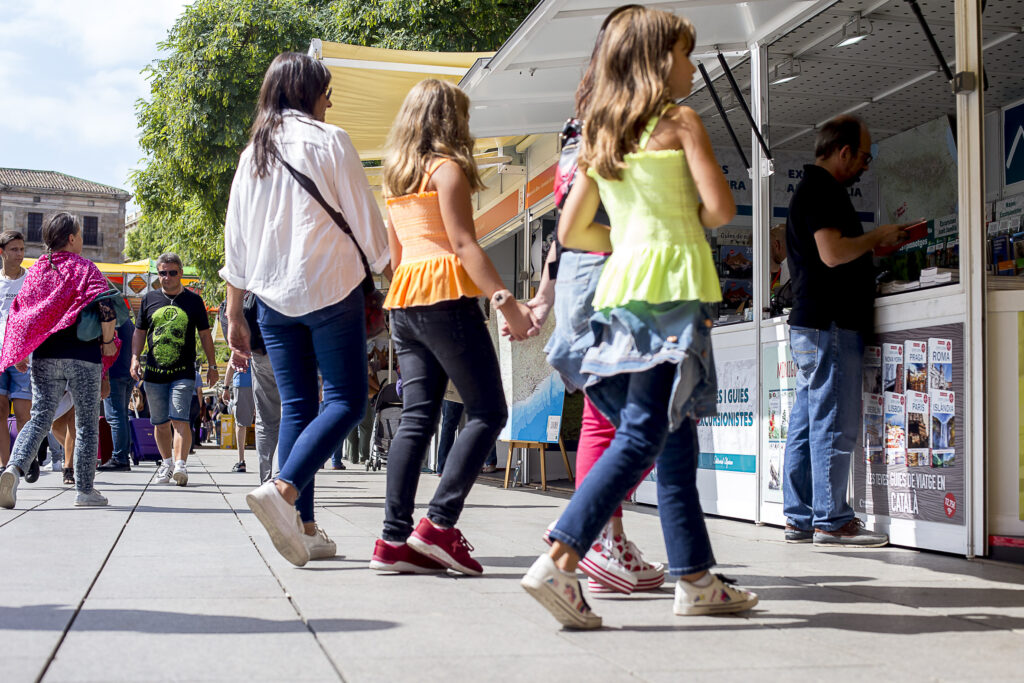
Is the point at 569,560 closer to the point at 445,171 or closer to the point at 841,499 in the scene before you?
the point at 445,171

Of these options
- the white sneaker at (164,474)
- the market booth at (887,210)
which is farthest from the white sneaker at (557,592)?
the white sneaker at (164,474)

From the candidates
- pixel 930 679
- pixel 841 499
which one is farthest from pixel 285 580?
pixel 841 499

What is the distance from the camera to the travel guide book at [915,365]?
17.3 ft

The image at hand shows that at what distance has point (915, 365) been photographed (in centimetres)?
534

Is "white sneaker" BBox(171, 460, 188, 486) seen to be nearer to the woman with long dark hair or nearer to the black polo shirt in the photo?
the woman with long dark hair

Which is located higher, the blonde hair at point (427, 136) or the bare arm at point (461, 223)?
the blonde hair at point (427, 136)

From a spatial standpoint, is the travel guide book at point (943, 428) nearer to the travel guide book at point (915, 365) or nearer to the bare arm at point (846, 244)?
the travel guide book at point (915, 365)

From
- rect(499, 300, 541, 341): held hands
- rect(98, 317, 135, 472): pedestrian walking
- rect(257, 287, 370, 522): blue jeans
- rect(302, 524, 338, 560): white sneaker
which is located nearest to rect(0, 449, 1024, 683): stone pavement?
rect(302, 524, 338, 560): white sneaker

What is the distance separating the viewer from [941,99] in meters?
9.80

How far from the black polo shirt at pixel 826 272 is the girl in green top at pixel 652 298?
224cm

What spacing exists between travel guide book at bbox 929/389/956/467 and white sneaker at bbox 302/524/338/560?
2703 mm

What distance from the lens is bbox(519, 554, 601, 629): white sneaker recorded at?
3076 mm

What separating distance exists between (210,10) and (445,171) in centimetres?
2259

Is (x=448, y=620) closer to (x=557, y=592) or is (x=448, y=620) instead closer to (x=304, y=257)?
(x=557, y=592)
